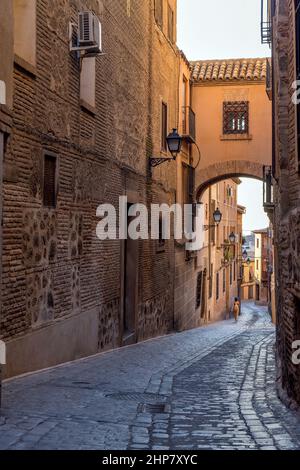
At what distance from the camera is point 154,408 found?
6816mm

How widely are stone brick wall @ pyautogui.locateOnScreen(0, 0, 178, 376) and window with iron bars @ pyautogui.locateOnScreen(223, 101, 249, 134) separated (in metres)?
6.35

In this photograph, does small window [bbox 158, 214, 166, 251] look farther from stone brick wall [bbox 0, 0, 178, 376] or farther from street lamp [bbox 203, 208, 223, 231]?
street lamp [bbox 203, 208, 223, 231]

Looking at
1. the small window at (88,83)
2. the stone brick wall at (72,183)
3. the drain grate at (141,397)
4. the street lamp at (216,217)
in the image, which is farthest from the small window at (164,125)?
the drain grate at (141,397)

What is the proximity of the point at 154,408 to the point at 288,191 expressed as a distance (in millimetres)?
3640

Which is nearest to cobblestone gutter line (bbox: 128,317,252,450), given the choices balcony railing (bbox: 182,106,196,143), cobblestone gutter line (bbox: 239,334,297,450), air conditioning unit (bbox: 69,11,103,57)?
cobblestone gutter line (bbox: 239,334,297,450)

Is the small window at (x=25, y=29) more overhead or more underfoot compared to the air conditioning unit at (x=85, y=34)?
more underfoot

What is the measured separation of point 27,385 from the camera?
7328 millimetres

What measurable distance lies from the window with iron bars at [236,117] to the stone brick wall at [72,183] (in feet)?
20.8

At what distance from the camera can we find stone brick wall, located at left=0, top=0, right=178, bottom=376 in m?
7.95

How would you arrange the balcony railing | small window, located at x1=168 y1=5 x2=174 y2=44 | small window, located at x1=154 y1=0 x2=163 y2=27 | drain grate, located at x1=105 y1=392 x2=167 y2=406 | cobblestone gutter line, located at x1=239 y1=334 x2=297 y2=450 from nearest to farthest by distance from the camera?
cobblestone gutter line, located at x1=239 y1=334 x2=297 y2=450 → drain grate, located at x1=105 y1=392 x2=167 y2=406 → small window, located at x1=154 y1=0 x2=163 y2=27 → small window, located at x1=168 y1=5 x2=174 y2=44 → the balcony railing

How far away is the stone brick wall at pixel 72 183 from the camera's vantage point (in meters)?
7.95

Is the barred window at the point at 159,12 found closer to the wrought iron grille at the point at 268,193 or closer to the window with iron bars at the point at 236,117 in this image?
the wrought iron grille at the point at 268,193
